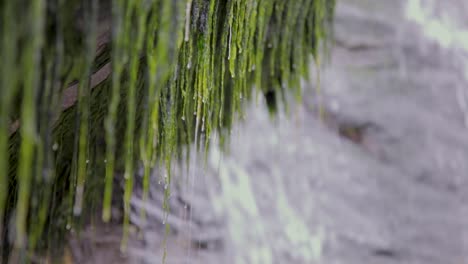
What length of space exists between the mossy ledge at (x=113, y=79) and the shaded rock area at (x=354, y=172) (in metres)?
1.34

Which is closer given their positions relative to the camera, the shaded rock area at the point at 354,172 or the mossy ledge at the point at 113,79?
the mossy ledge at the point at 113,79

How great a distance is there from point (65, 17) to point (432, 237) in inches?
188

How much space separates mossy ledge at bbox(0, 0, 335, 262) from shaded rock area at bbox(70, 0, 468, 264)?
1.34 m

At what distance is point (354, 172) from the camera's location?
214 inches

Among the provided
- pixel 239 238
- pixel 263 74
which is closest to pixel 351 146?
pixel 239 238

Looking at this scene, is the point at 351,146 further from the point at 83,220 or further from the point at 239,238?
the point at 83,220

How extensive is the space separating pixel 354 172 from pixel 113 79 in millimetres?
4432

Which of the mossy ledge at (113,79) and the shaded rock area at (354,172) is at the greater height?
the mossy ledge at (113,79)

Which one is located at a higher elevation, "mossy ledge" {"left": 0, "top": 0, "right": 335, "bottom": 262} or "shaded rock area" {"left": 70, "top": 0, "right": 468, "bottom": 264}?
"mossy ledge" {"left": 0, "top": 0, "right": 335, "bottom": 262}

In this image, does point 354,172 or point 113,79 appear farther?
point 354,172

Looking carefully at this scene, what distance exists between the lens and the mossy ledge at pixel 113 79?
3.54ft

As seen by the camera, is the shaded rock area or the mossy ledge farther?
the shaded rock area

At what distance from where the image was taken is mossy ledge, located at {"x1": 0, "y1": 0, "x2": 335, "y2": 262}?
1080mm

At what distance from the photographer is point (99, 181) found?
3.33 m
